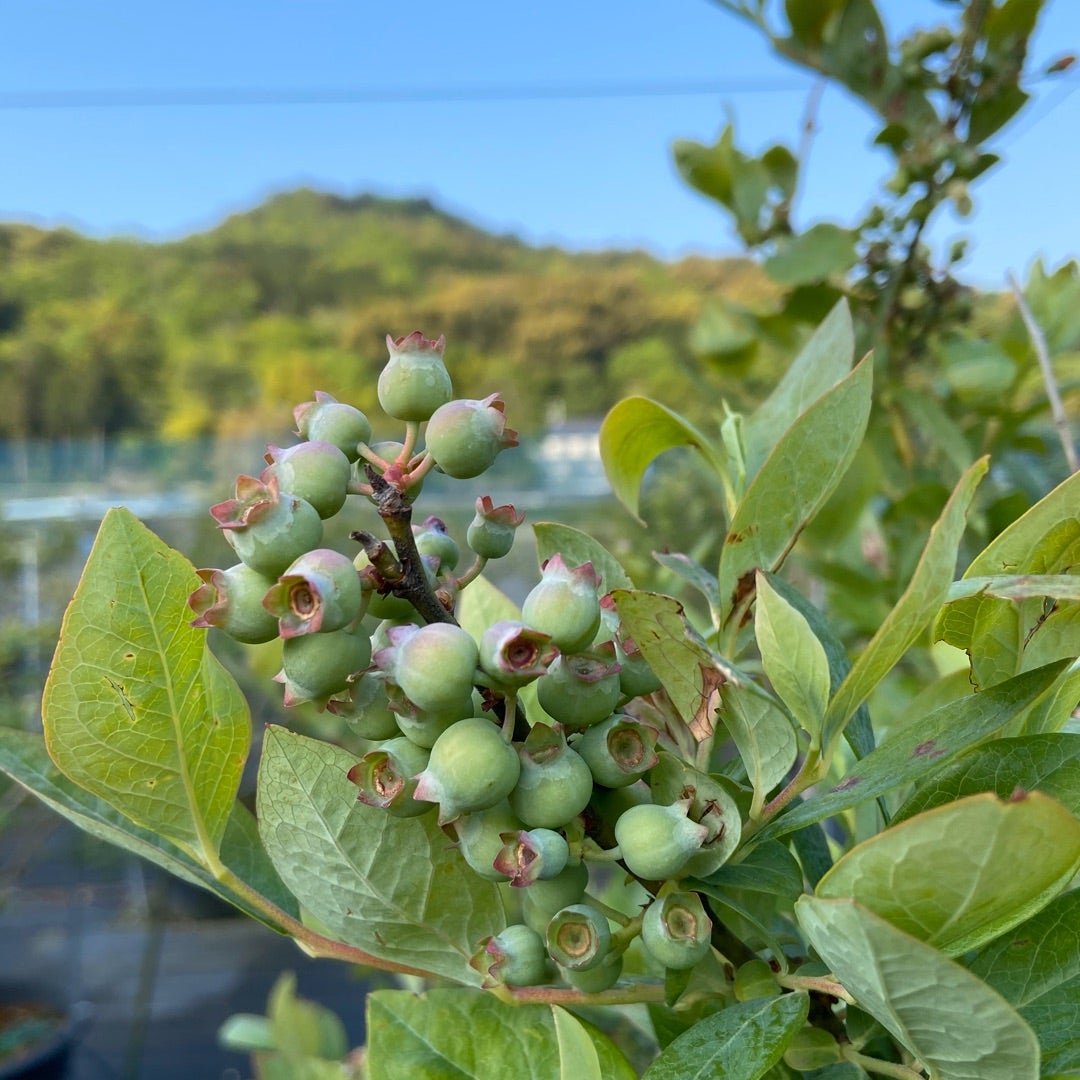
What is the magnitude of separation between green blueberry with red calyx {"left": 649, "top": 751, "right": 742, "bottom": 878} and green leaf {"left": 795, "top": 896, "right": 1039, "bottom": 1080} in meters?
0.05

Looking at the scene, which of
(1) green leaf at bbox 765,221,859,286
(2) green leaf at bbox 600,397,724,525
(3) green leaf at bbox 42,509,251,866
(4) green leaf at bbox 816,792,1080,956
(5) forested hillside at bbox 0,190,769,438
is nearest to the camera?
(4) green leaf at bbox 816,792,1080,956

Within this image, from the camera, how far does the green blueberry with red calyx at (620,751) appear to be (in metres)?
0.34

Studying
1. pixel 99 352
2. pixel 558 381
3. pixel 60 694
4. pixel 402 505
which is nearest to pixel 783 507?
pixel 402 505

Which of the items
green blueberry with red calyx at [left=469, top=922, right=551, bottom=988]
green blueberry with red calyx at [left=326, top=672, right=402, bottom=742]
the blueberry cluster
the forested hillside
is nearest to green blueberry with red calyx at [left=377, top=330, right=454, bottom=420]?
the blueberry cluster

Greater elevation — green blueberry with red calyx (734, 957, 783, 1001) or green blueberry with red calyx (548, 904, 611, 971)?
green blueberry with red calyx (548, 904, 611, 971)

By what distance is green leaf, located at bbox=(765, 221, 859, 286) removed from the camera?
3.25 ft

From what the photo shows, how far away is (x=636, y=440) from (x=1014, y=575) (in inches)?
8.2

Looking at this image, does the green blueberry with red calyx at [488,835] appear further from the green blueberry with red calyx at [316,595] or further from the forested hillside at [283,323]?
the forested hillside at [283,323]

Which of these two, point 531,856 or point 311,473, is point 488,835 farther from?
point 311,473

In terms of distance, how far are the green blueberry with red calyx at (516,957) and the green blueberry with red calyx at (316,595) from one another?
14 centimetres

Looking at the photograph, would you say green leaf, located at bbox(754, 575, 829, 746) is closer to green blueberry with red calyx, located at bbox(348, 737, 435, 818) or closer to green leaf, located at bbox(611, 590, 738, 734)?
green leaf, located at bbox(611, 590, 738, 734)

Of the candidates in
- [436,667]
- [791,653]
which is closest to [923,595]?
[791,653]

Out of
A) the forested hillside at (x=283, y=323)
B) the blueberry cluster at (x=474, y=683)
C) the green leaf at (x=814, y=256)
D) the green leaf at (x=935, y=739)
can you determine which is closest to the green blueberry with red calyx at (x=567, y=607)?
the blueberry cluster at (x=474, y=683)

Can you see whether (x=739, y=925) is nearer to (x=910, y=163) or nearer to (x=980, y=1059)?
(x=980, y=1059)
